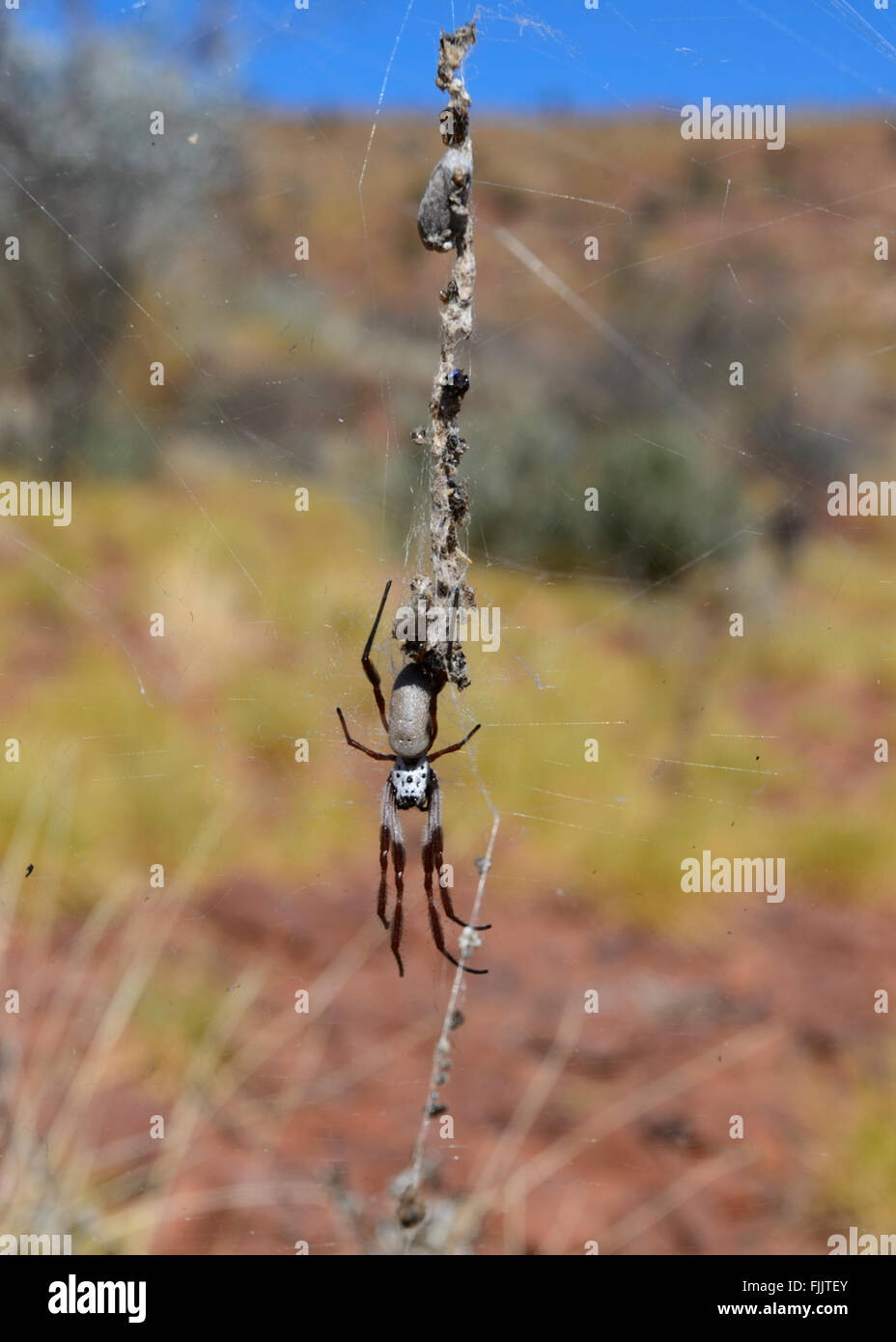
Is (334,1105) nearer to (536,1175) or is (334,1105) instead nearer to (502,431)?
(536,1175)

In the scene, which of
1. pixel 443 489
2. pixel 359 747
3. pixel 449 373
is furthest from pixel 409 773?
pixel 449 373

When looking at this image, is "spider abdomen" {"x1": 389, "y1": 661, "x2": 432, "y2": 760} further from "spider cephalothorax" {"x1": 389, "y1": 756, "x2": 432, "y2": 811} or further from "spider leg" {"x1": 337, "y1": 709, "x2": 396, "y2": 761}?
"spider leg" {"x1": 337, "y1": 709, "x2": 396, "y2": 761}

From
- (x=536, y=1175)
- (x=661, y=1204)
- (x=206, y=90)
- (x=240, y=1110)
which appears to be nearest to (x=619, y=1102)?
(x=661, y=1204)

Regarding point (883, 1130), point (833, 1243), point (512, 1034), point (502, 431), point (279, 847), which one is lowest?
point (833, 1243)

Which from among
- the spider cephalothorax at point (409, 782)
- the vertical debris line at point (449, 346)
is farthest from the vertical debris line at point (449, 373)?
the spider cephalothorax at point (409, 782)

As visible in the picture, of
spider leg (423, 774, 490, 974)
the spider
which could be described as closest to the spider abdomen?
the spider

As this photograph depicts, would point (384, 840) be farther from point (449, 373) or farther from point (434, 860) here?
point (449, 373)

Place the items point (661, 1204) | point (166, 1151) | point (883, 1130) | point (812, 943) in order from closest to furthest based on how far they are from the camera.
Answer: point (166, 1151)
point (661, 1204)
point (883, 1130)
point (812, 943)

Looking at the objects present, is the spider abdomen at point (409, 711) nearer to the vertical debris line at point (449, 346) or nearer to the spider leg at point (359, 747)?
the vertical debris line at point (449, 346)
